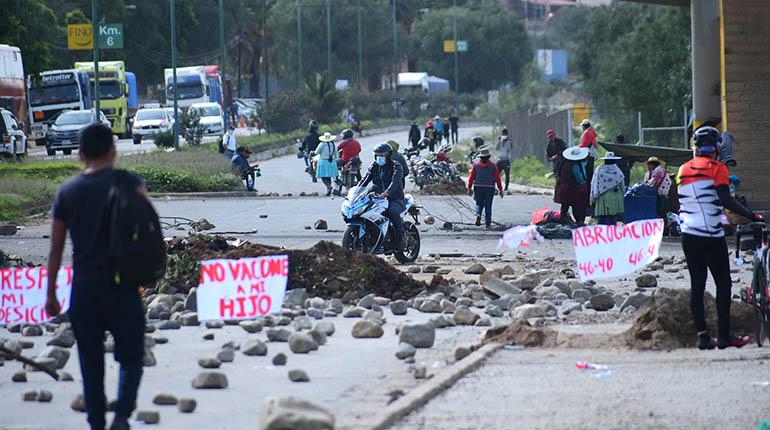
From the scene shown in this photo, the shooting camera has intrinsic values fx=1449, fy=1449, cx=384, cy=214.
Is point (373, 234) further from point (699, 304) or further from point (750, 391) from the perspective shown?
point (750, 391)

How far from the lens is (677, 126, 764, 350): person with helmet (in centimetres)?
1084

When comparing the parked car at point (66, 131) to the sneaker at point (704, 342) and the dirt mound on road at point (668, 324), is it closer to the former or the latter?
the dirt mound on road at point (668, 324)

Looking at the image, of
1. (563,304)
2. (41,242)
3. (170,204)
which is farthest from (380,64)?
(563,304)

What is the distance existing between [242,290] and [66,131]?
48.2m

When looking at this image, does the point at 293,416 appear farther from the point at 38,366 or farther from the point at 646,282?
→ the point at 646,282

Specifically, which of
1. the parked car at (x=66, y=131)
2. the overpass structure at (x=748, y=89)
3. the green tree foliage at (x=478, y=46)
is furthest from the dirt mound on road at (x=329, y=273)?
the green tree foliage at (x=478, y=46)

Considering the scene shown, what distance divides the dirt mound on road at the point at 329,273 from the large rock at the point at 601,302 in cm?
196

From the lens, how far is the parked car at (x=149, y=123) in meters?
66.3

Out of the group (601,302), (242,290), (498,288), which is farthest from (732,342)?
(498,288)

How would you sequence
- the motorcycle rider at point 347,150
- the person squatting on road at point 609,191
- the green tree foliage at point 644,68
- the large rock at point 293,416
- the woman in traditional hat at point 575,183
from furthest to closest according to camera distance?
the green tree foliage at point 644,68
the motorcycle rider at point 347,150
the woman in traditional hat at point 575,183
the person squatting on road at point 609,191
the large rock at point 293,416

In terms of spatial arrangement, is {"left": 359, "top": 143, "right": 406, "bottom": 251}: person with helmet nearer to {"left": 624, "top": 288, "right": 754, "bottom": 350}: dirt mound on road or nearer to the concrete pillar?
{"left": 624, "top": 288, "right": 754, "bottom": 350}: dirt mound on road

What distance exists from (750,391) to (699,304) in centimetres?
178

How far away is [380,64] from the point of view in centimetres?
11562

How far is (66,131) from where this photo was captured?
5684 centimetres
